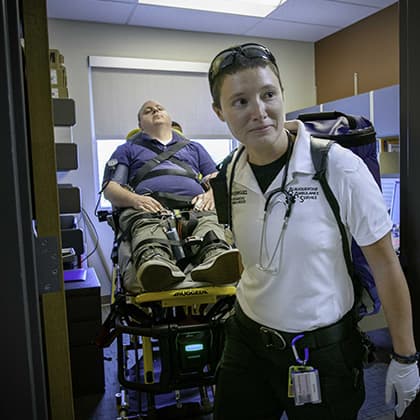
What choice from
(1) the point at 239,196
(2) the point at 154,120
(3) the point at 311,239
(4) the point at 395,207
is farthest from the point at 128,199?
(4) the point at 395,207

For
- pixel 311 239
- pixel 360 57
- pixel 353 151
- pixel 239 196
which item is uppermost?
pixel 360 57

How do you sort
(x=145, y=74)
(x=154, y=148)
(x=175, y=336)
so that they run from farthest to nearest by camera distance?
(x=145, y=74), (x=154, y=148), (x=175, y=336)

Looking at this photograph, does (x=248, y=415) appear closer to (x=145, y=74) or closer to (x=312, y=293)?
(x=312, y=293)

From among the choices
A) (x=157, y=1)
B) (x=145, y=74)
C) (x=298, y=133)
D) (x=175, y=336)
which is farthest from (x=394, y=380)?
(x=145, y=74)

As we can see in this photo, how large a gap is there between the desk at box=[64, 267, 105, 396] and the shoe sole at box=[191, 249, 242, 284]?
0.74 meters

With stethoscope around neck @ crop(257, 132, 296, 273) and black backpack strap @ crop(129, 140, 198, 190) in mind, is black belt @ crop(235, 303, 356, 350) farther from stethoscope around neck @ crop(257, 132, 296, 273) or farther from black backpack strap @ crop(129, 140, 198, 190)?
black backpack strap @ crop(129, 140, 198, 190)

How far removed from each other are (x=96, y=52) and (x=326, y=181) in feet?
11.7

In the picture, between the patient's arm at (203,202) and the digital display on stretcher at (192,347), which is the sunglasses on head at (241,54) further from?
the patient's arm at (203,202)

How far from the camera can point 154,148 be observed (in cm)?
262

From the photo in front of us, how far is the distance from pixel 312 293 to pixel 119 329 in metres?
1.06

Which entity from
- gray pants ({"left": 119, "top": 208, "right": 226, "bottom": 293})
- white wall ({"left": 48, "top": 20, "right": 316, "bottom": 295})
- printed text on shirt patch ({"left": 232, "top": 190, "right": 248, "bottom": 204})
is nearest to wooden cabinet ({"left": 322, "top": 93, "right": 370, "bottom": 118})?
white wall ({"left": 48, "top": 20, "right": 316, "bottom": 295})

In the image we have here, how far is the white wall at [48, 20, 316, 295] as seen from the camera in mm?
3855

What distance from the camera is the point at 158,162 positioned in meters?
2.55

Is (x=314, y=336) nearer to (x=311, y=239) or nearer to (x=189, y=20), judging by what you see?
(x=311, y=239)
